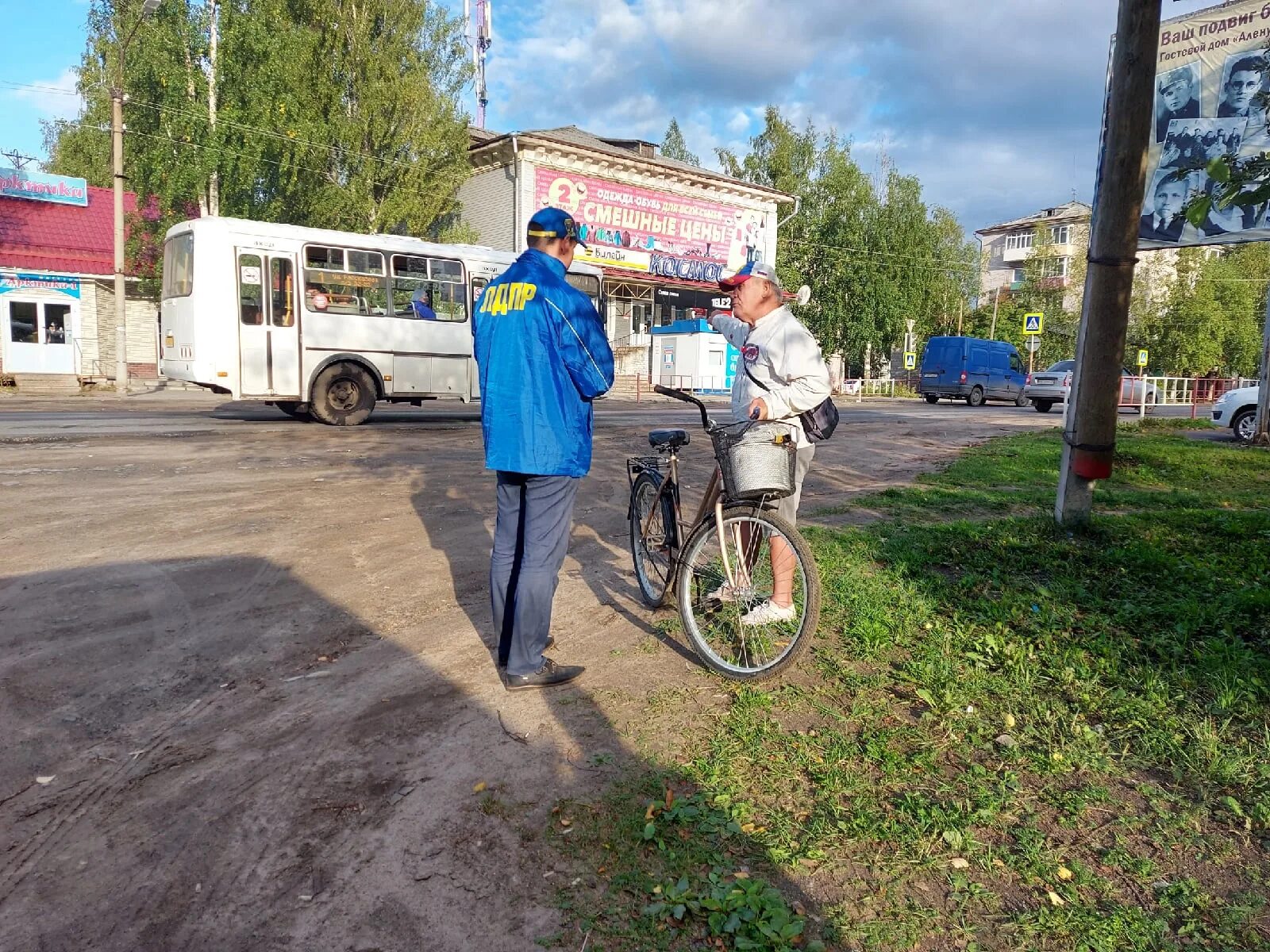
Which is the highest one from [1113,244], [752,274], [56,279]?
[56,279]

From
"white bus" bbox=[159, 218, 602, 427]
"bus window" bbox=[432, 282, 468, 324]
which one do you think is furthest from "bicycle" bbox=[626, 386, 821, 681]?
"bus window" bbox=[432, 282, 468, 324]

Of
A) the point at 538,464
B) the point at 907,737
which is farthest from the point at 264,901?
the point at 907,737

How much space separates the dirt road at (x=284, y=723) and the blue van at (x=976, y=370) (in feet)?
101

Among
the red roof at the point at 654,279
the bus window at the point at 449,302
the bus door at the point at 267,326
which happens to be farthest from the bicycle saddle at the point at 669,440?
→ the red roof at the point at 654,279

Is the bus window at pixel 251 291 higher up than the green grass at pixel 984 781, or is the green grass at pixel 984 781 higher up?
the bus window at pixel 251 291

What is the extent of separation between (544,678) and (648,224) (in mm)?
35726

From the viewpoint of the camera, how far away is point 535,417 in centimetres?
368

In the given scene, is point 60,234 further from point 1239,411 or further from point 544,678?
point 1239,411

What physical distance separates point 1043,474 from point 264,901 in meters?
9.80

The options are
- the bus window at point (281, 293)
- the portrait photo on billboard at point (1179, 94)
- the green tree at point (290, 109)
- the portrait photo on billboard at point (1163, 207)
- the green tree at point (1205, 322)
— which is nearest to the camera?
A: the portrait photo on billboard at point (1179, 94)

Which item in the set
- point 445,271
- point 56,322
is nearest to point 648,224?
point 56,322

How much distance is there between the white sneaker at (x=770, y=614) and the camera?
3.98 meters

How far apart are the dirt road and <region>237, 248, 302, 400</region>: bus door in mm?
6825

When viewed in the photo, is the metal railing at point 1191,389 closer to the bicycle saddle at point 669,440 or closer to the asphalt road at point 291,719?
the bicycle saddle at point 669,440
